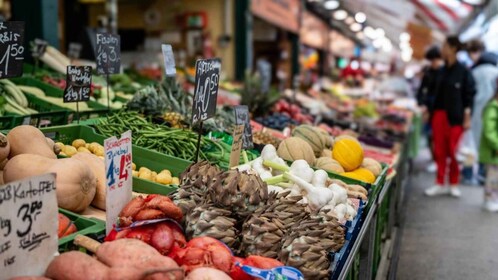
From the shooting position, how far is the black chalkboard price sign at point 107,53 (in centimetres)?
426

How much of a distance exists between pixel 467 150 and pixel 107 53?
321 inches

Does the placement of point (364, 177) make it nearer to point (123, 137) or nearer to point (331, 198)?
point (331, 198)

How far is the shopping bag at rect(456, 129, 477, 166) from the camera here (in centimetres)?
989

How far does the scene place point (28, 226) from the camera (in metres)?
1.86

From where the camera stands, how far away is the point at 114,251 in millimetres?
1945

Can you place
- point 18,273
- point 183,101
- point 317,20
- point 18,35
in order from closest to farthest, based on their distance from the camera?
point 18,273
point 18,35
point 183,101
point 317,20

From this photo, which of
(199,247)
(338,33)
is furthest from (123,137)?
(338,33)

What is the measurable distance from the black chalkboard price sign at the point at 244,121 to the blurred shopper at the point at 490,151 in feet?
15.0

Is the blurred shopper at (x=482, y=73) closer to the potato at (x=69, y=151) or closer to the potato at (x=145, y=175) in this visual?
the potato at (x=145, y=175)

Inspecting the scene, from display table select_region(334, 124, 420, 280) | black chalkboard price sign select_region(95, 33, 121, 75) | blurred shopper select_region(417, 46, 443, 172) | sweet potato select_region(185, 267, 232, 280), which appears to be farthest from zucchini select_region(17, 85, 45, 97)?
blurred shopper select_region(417, 46, 443, 172)

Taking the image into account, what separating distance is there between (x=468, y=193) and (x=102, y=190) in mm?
7636

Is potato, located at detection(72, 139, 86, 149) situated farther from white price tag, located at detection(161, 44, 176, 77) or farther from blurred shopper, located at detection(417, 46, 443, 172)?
blurred shopper, located at detection(417, 46, 443, 172)

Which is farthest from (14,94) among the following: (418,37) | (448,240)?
(418,37)

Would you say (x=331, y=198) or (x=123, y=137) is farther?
(x=331, y=198)
